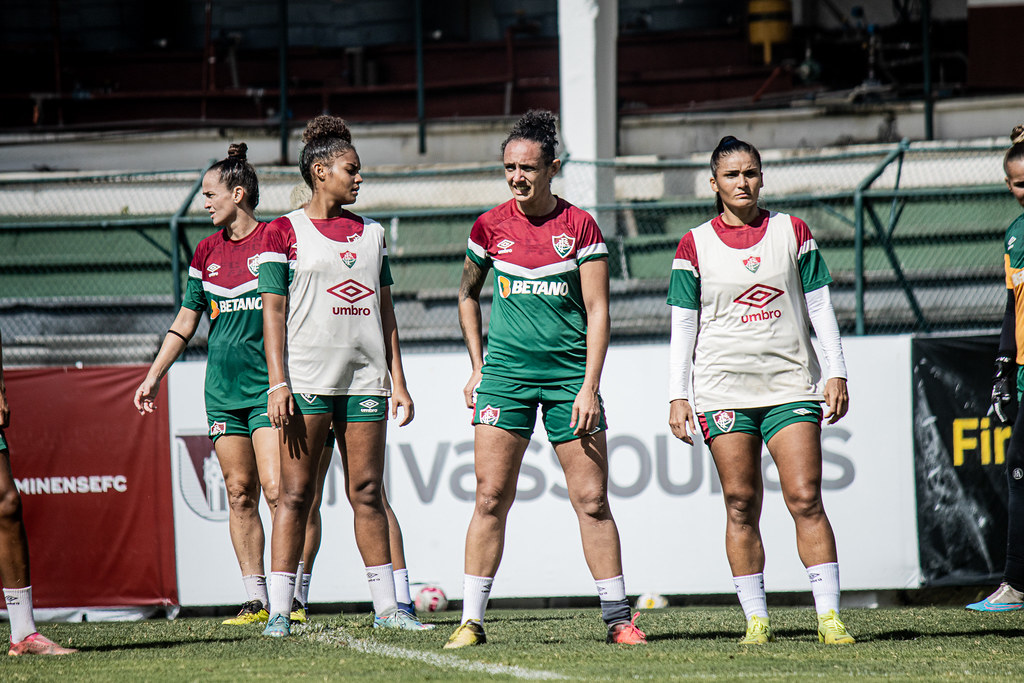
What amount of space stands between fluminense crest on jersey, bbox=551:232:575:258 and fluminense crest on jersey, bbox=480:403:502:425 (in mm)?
694

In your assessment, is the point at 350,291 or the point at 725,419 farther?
the point at 350,291

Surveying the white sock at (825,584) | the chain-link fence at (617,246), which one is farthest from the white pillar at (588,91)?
the white sock at (825,584)

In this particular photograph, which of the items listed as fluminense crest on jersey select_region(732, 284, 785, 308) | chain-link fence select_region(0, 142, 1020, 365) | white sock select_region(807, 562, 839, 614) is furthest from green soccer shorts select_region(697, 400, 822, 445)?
chain-link fence select_region(0, 142, 1020, 365)

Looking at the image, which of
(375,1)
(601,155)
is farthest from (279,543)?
(375,1)

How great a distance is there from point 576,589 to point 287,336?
9.60ft

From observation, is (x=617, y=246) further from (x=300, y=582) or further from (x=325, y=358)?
(x=325, y=358)

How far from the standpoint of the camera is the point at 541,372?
4.65 m

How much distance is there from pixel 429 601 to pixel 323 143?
3139 millimetres

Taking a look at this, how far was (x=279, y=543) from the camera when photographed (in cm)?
499

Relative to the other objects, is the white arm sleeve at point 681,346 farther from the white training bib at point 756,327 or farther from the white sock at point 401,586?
the white sock at point 401,586

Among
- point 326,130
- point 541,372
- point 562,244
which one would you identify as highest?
point 326,130

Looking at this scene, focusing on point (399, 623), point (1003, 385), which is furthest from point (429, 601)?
point (1003, 385)

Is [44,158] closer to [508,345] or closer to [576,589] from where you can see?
[576,589]

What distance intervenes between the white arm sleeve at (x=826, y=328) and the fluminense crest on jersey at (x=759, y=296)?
0.16 m
